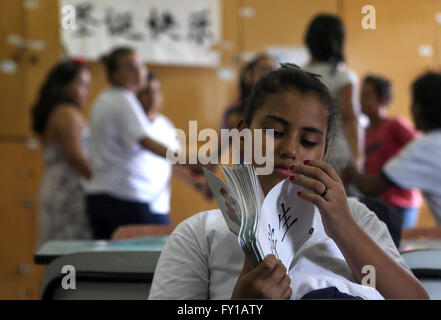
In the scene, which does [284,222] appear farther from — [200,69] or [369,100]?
[200,69]

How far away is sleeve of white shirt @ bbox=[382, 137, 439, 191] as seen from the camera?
2023 mm

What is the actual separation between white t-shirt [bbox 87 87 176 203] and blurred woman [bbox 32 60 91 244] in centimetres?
39

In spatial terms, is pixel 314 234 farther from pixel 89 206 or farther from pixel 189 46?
pixel 189 46

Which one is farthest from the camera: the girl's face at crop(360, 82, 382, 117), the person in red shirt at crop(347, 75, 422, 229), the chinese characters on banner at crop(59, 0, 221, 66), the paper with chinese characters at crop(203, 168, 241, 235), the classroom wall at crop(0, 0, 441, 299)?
the chinese characters on banner at crop(59, 0, 221, 66)

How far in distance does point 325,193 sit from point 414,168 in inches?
53.2

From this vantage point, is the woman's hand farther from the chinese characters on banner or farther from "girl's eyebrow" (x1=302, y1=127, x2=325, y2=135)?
the chinese characters on banner

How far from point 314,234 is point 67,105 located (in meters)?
2.34

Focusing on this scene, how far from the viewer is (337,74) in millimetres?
2229

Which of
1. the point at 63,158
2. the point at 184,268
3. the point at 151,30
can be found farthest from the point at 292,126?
the point at 151,30

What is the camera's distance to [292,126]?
93cm

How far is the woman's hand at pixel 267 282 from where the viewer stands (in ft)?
2.38

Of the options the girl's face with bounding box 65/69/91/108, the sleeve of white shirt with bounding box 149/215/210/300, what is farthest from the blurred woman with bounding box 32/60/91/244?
the sleeve of white shirt with bounding box 149/215/210/300

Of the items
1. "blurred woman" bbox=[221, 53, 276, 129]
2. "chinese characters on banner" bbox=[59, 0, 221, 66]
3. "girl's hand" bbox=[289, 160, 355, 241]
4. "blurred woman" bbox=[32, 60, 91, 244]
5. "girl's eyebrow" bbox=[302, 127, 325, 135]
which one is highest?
"chinese characters on banner" bbox=[59, 0, 221, 66]

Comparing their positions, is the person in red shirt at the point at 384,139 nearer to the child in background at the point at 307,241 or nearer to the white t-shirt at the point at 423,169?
the white t-shirt at the point at 423,169
